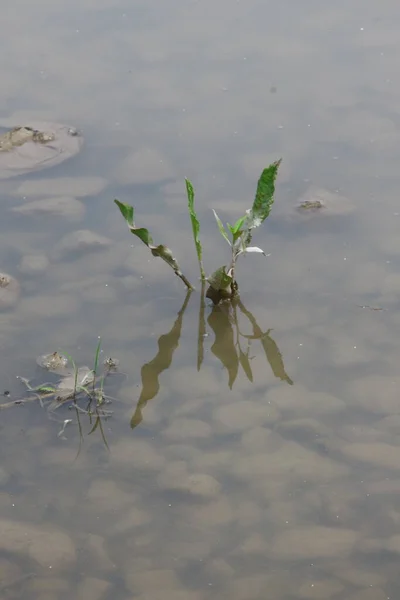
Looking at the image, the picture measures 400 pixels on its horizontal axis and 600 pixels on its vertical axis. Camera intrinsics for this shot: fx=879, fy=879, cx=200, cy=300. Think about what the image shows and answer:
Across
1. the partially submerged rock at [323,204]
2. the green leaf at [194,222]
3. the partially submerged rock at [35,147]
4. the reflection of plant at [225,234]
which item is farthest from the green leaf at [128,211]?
the partially submerged rock at [35,147]

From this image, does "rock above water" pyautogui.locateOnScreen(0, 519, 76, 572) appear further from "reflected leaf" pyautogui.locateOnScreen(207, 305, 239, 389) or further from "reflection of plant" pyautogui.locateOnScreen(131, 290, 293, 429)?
"reflected leaf" pyautogui.locateOnScreen(207, 305, 239, 389)

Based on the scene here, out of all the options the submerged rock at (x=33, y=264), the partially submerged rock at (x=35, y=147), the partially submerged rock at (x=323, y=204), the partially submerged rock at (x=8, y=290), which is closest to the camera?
the partially submerged rock at (x=8, y=290)

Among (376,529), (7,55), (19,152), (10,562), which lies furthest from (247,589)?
(7,55)

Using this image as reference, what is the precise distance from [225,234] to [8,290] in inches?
38.8

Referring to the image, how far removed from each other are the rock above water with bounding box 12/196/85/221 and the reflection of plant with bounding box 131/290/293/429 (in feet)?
Result: 2.80

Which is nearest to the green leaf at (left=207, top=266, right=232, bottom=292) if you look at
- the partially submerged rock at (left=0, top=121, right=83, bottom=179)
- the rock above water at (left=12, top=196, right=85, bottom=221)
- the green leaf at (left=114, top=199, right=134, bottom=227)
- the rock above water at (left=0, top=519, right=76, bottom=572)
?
the green leaf at (left=114, top=199, right=134, bottom=227)

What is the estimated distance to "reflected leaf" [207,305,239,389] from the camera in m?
3.50

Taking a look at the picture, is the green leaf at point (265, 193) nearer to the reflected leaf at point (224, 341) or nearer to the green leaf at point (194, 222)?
the green leaf at point (194, 222)

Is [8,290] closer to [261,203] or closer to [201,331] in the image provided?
[201,331]

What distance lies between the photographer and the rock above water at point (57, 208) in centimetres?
432

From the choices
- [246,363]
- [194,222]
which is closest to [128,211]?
[194,222]

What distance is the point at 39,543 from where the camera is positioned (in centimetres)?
284

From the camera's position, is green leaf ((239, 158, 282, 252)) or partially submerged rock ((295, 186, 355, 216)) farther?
partially submerged rock ((295, 186, 355, 216))

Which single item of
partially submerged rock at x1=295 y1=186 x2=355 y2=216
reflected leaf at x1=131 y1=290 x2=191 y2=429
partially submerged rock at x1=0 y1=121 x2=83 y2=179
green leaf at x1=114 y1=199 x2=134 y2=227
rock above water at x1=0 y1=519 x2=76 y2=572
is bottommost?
rock above water at x1=0 y1=519 x2=76 y2=572
